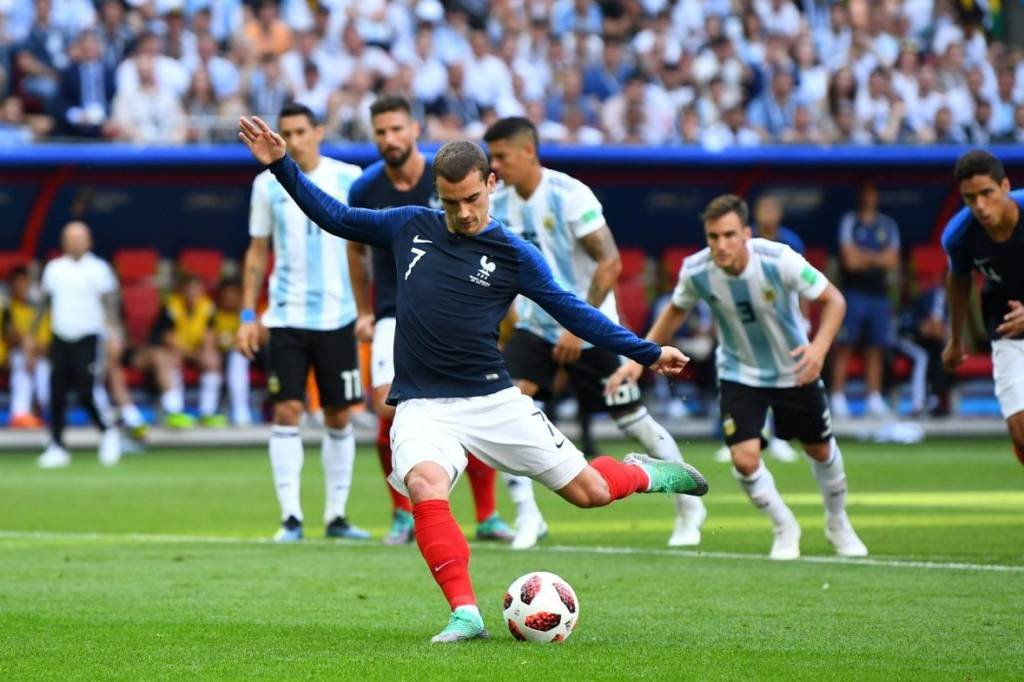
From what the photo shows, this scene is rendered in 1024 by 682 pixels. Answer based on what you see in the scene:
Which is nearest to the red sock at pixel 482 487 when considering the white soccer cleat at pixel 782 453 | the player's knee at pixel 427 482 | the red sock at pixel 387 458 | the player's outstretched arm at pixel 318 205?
the red sock at pixel 387 458

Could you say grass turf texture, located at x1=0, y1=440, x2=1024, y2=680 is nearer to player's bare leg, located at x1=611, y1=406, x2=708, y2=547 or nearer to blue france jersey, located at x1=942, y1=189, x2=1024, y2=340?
player's bare leg, located at x1=611, y1=406, x2=708, y2=547

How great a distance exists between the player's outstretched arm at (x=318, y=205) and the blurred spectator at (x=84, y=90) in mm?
12747

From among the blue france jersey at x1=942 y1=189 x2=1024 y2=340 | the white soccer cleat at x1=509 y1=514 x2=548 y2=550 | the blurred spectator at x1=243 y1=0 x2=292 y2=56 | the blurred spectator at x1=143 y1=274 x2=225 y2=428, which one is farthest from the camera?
the blurred spectator at x1=243 y1=0 x2=292 y2=56

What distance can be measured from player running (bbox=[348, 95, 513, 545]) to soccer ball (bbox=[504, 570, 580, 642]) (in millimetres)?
3476

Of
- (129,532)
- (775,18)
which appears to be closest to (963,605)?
(129,532)

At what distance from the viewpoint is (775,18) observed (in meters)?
25.2

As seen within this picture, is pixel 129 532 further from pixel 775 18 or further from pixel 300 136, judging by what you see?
pixel 775 18

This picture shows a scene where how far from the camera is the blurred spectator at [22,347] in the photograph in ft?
63.6

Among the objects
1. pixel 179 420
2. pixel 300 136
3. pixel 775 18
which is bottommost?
pixel 179 420

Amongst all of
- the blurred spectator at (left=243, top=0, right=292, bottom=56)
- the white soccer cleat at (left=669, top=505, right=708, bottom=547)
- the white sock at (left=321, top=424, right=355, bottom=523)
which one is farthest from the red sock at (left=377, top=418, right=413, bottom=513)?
the blurred spectator at (left=243, top=0, right=292, bottom=56)

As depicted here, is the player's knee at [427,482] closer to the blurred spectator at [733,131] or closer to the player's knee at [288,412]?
the player's knee at [288,412]

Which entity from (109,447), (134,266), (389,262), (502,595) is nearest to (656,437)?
(389,262)

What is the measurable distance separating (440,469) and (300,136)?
420 centimetres

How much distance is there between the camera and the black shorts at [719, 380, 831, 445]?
370 inches
